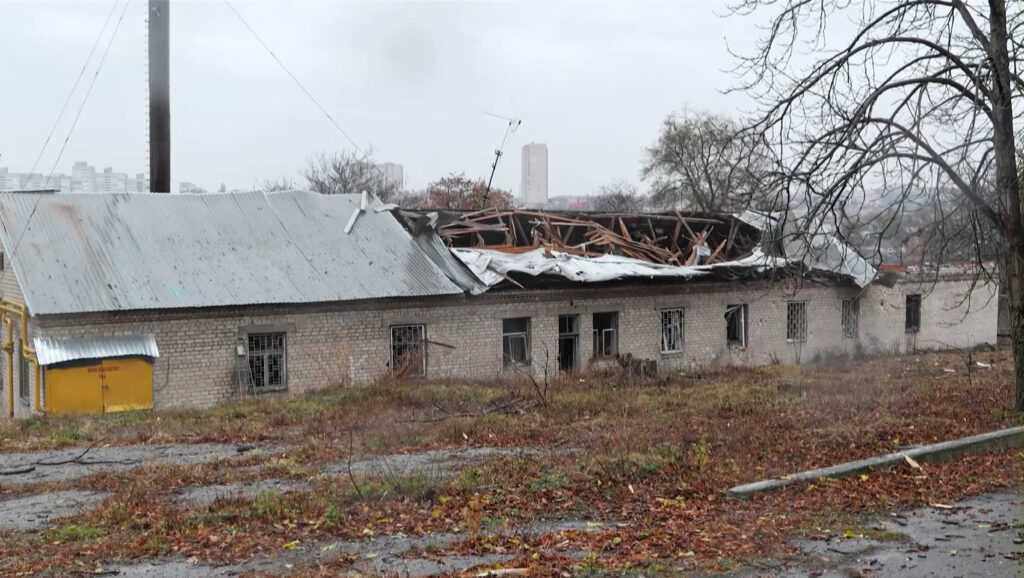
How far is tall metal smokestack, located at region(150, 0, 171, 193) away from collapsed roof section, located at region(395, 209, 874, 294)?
8.34 m

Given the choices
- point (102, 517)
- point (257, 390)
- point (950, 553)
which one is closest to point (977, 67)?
point (950, 553)

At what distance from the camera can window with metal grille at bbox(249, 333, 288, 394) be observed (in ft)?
67.4

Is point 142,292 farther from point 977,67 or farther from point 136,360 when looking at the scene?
point 977,67

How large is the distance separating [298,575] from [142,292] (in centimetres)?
1426

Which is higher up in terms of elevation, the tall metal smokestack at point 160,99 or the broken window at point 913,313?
the tall metal smokestack at point 160,99

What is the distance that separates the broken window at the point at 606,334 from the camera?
82.7 feet

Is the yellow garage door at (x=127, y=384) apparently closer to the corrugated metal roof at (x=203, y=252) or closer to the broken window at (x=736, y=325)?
the corrugated metal roof at (x=203, y=252)

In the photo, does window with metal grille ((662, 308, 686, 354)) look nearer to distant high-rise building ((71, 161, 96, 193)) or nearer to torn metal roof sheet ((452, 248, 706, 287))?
torn metal roof sheet ((452, 248, 706, 287))

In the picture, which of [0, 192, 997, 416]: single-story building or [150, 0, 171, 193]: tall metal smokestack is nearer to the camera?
[0, 192, 997, 416]: single-story building

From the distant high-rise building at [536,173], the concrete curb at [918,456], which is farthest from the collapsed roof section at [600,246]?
the distant high-rise building at [536,173]

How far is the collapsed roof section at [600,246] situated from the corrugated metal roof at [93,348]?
24.2 ft

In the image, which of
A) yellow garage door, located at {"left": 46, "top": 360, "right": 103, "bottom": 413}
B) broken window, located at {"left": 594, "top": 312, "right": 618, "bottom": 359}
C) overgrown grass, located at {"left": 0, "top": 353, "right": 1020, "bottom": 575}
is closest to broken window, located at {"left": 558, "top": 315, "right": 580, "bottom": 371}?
broken window, located at {"left": 594, "top": 312, "right": 618, "bottom": 359}

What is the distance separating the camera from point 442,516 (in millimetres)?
8258

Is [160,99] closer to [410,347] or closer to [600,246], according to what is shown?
[410,347]
